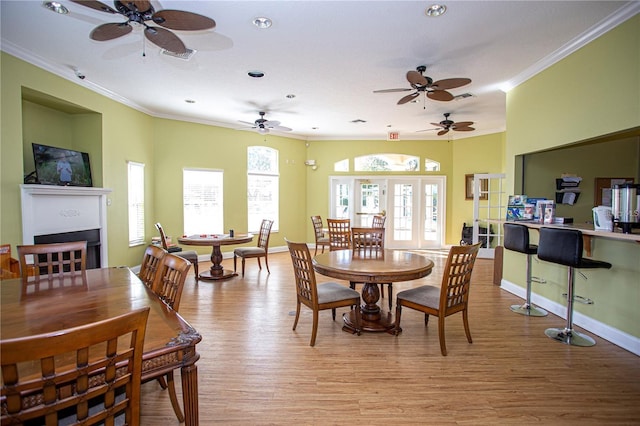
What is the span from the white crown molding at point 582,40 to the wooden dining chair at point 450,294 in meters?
2.36

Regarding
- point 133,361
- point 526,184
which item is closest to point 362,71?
point 526,184

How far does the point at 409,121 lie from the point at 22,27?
6.07m

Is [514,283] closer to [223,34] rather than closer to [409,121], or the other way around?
[409,121]

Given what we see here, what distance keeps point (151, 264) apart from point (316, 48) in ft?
9.01

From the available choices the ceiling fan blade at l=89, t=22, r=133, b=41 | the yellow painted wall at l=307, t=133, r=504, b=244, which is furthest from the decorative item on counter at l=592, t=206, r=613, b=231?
the yellow painted wall at l=307, t=133, r=504, b=244

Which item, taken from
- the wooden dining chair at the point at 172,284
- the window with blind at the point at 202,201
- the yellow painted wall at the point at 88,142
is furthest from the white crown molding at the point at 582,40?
the yellow painted wall at the point at 88,142

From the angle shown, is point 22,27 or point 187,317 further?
point 187,317

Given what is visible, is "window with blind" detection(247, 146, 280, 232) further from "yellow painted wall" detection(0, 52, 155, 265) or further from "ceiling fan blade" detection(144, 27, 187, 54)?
"ceiling fan blade" detection(144, 27, 187, 54)

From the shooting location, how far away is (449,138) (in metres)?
8.50

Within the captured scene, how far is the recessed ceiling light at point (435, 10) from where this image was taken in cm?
274

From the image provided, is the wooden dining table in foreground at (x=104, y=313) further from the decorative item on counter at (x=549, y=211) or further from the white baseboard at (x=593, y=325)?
the decorative item on counter at (x=549, y=211)

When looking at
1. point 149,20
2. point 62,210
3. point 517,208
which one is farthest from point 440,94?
point 62,210

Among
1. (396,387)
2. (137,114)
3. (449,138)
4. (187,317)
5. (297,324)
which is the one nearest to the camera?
(396,387)

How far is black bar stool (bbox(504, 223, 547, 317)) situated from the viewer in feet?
11.8
